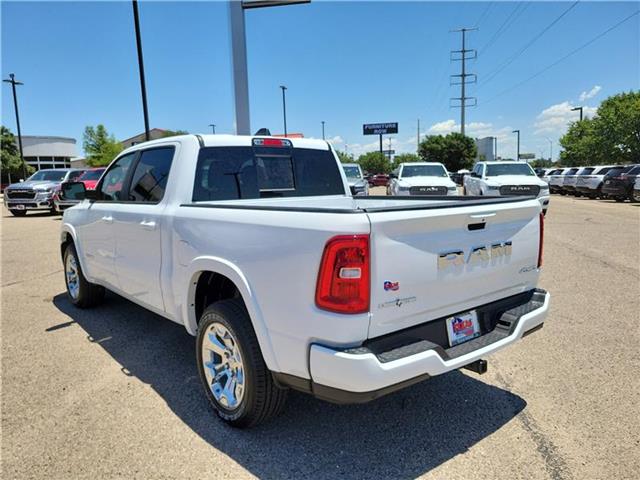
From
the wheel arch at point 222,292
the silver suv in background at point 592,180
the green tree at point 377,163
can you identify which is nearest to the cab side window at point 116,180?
the wheel arch at point 222,292

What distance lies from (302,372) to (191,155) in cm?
199

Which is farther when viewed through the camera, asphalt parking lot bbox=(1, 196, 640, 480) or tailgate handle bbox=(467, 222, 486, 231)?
tailgate handle bbox=(467, 222, 486, 231)

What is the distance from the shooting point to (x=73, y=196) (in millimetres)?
5137

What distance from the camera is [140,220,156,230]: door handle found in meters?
3.57

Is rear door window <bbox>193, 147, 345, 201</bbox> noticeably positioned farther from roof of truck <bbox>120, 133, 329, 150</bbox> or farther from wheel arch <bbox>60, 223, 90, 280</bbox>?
wheel arch <bbox>60, 223, 90, 280</bbox>

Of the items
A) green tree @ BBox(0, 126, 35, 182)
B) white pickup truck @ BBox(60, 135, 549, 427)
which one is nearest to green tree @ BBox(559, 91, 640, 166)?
white pickup truck @ BBox(60, 135, 549, 427)

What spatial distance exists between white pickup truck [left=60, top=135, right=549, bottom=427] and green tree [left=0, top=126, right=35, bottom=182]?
194 feet

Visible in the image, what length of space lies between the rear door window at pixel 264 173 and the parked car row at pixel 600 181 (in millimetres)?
20809

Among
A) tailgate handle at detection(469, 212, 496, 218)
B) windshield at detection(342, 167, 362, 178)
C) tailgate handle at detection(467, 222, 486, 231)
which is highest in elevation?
windshield at detection(342, 167, 362, 178)

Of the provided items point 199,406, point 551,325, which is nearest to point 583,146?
point 551,325

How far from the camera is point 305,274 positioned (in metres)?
2.30

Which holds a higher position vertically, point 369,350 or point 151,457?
point 369,350

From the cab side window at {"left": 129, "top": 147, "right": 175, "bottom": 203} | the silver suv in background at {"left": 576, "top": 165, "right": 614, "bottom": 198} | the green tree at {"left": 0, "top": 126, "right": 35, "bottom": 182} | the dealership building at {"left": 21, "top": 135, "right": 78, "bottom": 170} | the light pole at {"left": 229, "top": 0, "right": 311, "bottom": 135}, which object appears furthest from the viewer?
the dealership building at {"left": 21, "top": 135, "right": 78, "bottom": 170}

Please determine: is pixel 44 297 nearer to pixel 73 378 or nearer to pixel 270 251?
pixel 73 378
